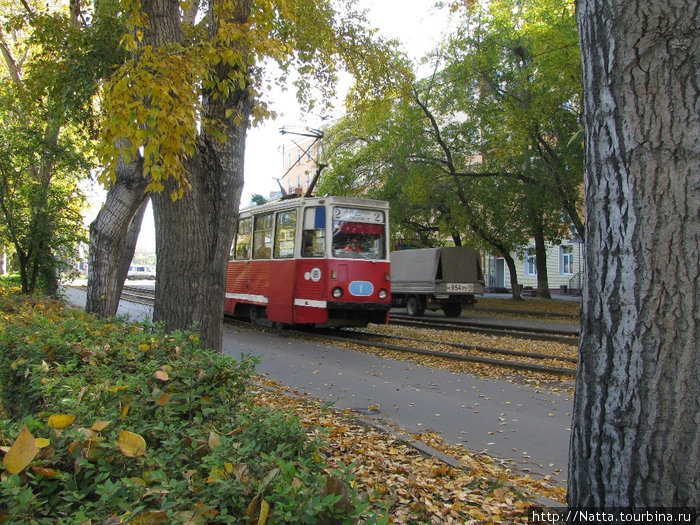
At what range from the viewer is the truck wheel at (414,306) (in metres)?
21.9

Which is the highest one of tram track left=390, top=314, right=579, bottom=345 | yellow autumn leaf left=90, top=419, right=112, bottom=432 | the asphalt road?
yellow autumn leaf left=90, top=419, right=112, bottom=432

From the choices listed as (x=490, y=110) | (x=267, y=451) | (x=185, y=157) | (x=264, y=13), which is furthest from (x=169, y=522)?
(x=490, y=110)

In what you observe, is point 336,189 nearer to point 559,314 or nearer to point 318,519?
point 559,314

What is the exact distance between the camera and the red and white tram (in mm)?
12688

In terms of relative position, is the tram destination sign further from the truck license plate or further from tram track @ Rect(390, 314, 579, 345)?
the truck license plate

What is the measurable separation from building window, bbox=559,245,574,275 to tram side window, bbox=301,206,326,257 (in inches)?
1255

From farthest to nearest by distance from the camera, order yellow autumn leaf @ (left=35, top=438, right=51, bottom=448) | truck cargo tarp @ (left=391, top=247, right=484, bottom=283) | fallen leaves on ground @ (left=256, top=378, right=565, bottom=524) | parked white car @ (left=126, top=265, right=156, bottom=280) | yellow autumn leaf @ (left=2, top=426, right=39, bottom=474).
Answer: parked white car @ (left=126, top=265, right=156, bottom=280) → truck cargo tarp @ (left=391, top=247, right=484, bottom=283) → fallen leaves on ground @ (left=256, top=378, right=565, bottom=524) → yellow autumn leaf @ (left=35, top=438, right=51, bottom=448) → yellow autumn leaf @ (left=2, top=426, right=39, bottom=474)

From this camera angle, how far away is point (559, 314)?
20.8m

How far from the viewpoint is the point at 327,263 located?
41.4 feet

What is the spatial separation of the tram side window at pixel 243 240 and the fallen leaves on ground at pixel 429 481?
1022cm

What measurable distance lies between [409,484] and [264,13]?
18.3ft

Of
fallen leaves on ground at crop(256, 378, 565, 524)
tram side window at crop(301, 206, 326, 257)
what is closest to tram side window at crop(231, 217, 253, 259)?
tram side window at crop(301, 206, 326, 257)

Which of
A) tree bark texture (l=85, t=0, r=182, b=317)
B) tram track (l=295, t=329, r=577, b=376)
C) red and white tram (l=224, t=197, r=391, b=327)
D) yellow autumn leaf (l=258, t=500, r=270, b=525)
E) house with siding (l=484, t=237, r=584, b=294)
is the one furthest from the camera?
house with siding (l=484, t=237, r=584, b=294)

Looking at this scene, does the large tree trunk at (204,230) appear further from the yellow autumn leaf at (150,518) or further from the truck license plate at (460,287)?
the truck license plate at (460,287)
